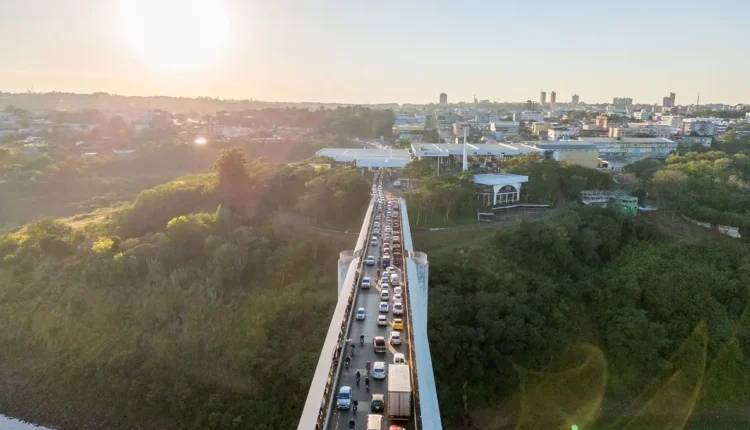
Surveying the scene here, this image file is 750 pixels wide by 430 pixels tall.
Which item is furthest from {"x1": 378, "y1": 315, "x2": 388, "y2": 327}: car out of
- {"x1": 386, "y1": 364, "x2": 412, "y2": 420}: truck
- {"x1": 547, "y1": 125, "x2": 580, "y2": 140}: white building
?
{"x1": 547, "y1": 125, "x2": 580, "y2": 140}: white building

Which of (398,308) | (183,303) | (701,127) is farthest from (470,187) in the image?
(701,127)

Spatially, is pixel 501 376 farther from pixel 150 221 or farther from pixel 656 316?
pixel 150 221

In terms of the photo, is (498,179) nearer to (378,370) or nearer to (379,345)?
(379,345)

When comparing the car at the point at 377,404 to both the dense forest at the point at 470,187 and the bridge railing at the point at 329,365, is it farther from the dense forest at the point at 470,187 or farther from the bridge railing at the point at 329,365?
the dense forest at the point at 470,187

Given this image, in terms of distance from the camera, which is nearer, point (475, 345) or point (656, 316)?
point (475, 345)

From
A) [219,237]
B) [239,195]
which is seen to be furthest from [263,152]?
[219,237]
